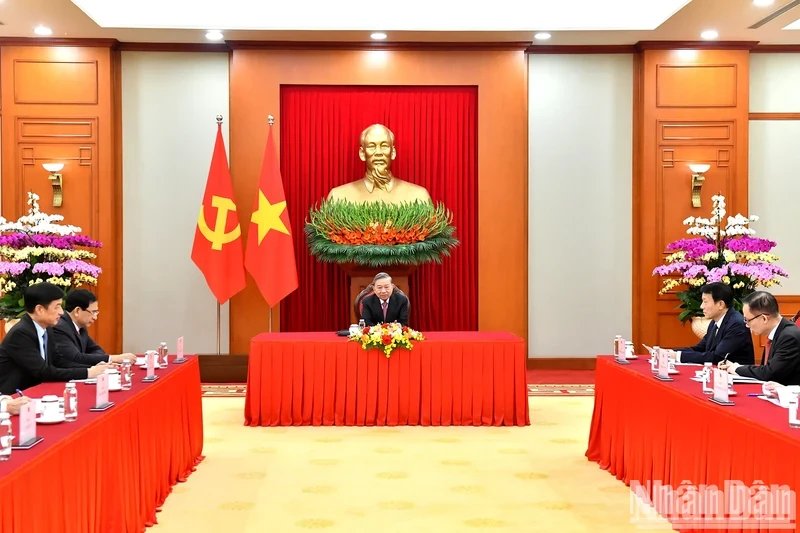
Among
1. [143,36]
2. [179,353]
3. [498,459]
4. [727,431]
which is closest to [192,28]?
[143,36]

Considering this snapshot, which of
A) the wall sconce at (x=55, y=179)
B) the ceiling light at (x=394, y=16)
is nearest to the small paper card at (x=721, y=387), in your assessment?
the ceiling light at (x=394, y=16)

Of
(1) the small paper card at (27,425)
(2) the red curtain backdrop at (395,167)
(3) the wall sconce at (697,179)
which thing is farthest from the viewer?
(2) the red curtain backdrop at (395,167)

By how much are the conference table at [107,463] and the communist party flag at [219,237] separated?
2847mm

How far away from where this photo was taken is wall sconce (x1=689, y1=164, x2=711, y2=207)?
8.35 m

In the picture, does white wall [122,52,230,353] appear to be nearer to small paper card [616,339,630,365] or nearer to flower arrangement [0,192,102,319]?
flower arrangement [0,192,102,319]

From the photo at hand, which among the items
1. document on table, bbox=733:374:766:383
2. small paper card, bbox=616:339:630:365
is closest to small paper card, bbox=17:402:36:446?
document on table, bbox=733:374:766:383

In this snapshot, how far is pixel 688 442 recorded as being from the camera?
Result: 3623 millimetres

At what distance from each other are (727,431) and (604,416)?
6.01 ft

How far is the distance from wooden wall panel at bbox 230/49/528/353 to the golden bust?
28.5 inches

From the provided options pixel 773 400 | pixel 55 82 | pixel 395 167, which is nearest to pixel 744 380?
pixel 773 400

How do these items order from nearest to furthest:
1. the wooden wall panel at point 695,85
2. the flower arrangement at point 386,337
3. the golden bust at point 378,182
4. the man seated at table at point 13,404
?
the man seated at table at point 13,404 < the flower arrangement at point 386,337 < the golden bust at point 378,182 < the wooden wall panel at point 695,85

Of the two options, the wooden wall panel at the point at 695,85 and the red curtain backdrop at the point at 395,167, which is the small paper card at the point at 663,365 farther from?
the wooden wall panel at the point at 695,85

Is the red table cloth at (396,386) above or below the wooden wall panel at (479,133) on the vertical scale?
below

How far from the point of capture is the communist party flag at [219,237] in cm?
779
